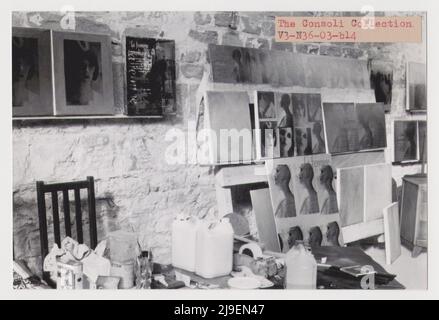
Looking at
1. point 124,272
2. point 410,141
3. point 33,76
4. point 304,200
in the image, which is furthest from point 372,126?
point 33,76

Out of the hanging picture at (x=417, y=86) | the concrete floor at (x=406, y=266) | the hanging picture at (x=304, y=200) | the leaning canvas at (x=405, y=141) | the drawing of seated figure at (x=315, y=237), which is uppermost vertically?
the hanging picture at (x=417, y=86)

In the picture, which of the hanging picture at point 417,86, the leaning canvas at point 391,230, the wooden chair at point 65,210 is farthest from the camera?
the leaning canvas at point 391,230

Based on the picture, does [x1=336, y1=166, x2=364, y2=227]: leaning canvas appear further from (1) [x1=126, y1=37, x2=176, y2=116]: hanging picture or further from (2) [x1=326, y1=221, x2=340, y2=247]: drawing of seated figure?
(1) [x1=126, y1=37, x2=176, y2=116]: hanging picture

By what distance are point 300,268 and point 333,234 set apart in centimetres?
41

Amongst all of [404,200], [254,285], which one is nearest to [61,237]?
[254,285]

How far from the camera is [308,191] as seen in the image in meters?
2.78

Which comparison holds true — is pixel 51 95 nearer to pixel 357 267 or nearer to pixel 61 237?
pixel 61 237

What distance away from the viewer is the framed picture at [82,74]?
2445 millimetres

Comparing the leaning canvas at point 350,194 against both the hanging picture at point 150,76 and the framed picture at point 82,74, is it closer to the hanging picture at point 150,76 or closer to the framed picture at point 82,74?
the hanging picture at point 150,76

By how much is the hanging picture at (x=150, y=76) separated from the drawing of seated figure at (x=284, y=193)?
0.67 metres

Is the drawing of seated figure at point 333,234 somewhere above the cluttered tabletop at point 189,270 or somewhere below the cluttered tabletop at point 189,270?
above

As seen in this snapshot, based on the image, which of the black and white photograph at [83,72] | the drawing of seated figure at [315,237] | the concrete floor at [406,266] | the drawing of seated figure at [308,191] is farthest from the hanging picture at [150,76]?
the concrete floor at [406,266]
